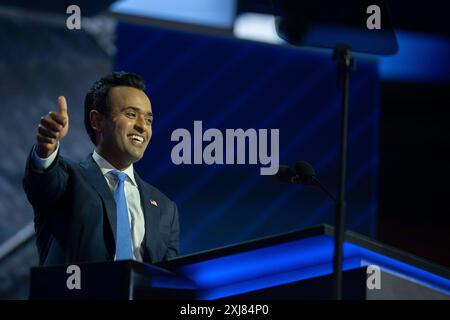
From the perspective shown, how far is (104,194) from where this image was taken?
2486mm

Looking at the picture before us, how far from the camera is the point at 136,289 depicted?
6.64 feet

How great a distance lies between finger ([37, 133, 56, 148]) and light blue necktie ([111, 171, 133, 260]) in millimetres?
332

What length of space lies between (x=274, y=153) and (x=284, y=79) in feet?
2.47

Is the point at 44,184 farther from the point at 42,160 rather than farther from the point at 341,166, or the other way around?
the point at 341,166

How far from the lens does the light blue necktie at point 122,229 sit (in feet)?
7.94

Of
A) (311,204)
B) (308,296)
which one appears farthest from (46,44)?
(308,296)

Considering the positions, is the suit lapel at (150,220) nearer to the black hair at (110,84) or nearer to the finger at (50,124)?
the black hair at (110,84)

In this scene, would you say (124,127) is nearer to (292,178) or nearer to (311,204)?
(292,178)

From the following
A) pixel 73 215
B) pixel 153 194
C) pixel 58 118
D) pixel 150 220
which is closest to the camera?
pixel 58 118

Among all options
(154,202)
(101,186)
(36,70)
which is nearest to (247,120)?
(36,70)

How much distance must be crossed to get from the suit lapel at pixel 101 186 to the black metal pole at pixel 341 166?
2.16 feet

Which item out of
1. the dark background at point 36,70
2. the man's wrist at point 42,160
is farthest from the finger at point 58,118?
the dark background at point 36,70

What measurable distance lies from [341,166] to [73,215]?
2.48 ft

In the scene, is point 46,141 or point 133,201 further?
point 133,201
